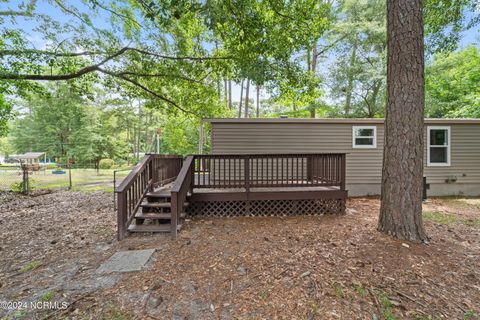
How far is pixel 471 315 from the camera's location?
210 centimetres

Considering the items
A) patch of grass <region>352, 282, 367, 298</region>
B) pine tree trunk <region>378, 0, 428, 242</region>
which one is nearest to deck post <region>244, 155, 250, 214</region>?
pine tree trunk <region>378, 0, 428, 242</region>

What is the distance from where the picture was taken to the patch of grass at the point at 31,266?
10.1 feet

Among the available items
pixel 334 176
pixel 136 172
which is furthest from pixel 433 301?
pixel 136 172

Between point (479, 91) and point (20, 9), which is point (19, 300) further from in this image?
point (479, 91)

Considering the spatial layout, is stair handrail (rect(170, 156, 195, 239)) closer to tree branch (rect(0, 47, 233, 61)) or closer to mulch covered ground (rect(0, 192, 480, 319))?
mulch covered ground (rect(0, 192, 480, 319))

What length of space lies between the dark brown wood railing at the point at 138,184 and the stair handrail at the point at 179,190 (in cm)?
78

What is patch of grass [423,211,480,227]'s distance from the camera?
4812mm

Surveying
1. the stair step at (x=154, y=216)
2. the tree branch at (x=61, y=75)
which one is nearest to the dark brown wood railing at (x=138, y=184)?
the stair step at (x=154, y=216)

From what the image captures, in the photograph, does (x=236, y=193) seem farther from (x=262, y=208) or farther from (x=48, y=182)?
(x=48, y=182)

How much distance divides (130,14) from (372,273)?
986 centimetres

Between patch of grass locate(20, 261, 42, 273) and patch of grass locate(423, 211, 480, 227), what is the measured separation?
24.3ft

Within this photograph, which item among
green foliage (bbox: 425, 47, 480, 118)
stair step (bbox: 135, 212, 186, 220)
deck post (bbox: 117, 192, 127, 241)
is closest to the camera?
deck post (bbox: 117, 192, 127, 241)

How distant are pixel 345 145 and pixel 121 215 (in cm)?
728

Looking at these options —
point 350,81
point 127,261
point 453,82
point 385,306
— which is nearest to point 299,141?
point 385,306
